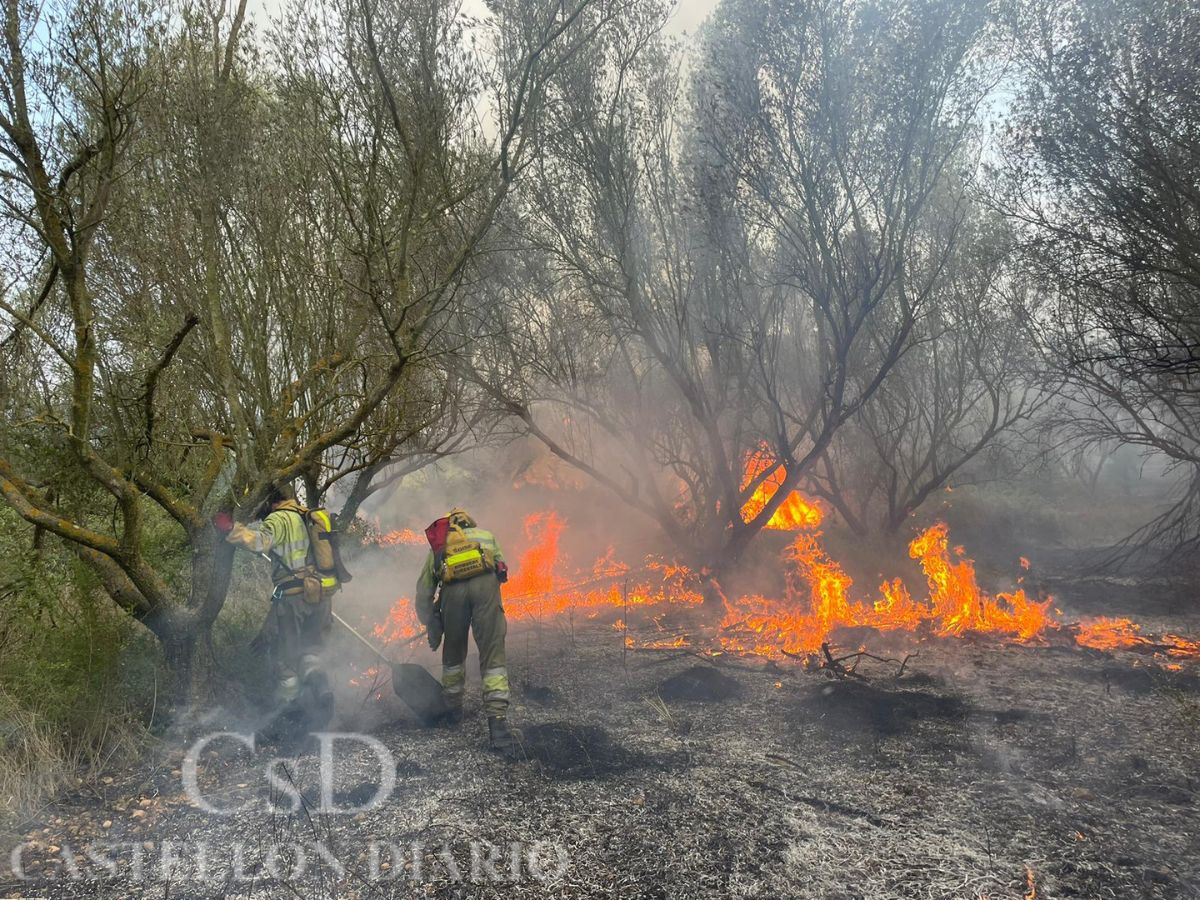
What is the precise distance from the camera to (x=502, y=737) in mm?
4957

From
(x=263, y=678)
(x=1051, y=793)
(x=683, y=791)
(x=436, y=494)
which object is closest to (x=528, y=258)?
(x=263, y=678)

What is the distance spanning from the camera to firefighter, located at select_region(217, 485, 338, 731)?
5539 mm

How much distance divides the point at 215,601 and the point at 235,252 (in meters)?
2.82

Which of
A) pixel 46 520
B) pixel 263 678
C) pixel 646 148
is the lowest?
pixel 263 678

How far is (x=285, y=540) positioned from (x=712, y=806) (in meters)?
Result: 3.76

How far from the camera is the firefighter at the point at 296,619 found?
18.2ft

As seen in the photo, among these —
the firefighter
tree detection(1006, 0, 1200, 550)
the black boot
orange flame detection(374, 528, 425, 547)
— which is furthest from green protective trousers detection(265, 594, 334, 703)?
orange flame detection(374, 528, 425, 547)

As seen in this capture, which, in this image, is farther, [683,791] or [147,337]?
[147,337]

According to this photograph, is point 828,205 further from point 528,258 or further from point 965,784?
point 965,784

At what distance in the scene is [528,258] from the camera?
405 inches

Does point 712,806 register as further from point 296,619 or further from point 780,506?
point 780,506

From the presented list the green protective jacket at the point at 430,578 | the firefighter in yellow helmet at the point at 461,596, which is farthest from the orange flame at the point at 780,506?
the firefighter in yellow helmet at the point at 461,596

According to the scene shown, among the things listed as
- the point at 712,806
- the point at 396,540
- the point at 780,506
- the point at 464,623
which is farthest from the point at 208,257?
the point at 396,540

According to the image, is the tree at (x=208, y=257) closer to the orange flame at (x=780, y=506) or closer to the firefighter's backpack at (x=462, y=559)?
the firefighter's backpack at (x=462, y=559)
